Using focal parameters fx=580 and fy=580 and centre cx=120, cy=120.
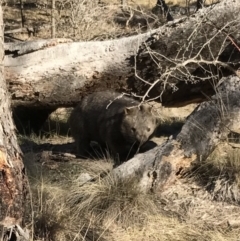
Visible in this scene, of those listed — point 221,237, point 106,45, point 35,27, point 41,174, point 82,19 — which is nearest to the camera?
point 221,237

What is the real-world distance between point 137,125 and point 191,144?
1719 millimetres

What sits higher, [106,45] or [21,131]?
[106,45]

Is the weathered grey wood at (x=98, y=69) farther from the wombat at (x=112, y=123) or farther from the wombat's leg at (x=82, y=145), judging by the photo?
the wombat's leg at (x=82, y=145)

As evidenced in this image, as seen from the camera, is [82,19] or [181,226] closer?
[181,226]

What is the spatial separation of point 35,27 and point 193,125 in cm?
1163

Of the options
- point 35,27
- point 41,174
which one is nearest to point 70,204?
point 41,174

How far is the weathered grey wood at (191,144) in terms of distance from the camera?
19.2ft

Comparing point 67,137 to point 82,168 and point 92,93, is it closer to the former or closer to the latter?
point 92,93

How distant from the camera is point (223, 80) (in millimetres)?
6523

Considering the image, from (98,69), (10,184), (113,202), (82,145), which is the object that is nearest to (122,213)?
(113,202)

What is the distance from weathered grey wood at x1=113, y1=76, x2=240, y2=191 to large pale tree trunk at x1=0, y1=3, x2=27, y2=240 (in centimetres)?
188

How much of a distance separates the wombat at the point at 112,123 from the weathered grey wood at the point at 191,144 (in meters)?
1.45

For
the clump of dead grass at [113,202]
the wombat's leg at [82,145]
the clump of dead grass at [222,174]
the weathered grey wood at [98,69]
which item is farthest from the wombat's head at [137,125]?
the clump of dead grass at [113,202]

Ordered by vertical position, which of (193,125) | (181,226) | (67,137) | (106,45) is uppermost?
(106,45)
